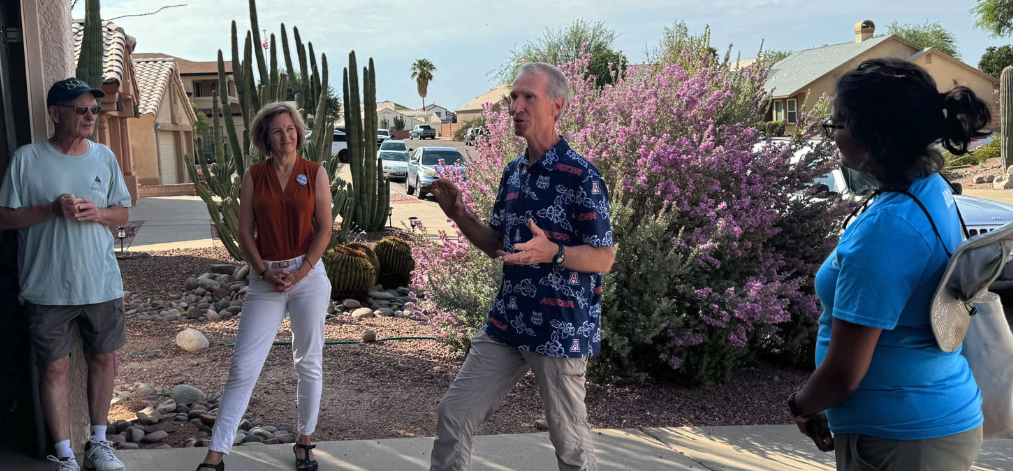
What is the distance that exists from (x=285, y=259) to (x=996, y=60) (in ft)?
176

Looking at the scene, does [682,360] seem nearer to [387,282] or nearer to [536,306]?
[536,306]

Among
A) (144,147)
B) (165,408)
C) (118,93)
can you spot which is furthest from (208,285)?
(144,147)

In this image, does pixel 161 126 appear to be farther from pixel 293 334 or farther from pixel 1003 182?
pixel 293 334

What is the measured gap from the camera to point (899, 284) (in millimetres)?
1878

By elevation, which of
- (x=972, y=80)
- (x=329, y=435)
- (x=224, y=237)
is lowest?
(x=329, y=435)

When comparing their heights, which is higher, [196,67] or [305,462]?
[196,67]

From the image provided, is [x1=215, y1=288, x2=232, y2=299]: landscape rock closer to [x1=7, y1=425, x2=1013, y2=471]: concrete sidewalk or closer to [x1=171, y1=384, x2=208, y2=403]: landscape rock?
→ [x1=171, y1=384, x2=208, y2=403]: landscape rock

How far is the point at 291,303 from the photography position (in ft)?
13.2

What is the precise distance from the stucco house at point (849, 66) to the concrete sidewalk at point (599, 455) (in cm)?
4066

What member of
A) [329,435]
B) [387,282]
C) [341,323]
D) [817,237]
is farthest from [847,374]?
[387,282]

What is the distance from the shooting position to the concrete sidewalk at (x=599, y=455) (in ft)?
13.6

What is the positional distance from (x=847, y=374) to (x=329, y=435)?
335cm

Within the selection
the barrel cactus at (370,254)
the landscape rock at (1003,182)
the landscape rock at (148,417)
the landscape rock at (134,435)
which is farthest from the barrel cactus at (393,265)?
the landscape rock at (1003,182)

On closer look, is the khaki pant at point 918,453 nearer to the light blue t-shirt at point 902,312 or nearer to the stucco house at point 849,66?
the light blue t-shirt at point 902,312
